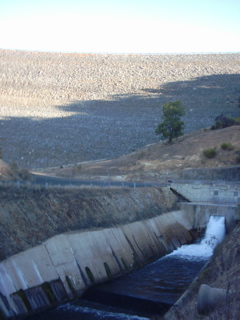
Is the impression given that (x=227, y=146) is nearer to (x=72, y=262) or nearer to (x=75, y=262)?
(x=75, y=262)

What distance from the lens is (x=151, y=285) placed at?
74.9ft

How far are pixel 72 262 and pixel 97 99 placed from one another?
254ft

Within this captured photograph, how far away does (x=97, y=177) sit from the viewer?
44.4 metres

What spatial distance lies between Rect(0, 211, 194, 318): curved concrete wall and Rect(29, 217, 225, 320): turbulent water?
21.9 inches

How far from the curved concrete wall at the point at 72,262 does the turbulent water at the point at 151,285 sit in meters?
0.56

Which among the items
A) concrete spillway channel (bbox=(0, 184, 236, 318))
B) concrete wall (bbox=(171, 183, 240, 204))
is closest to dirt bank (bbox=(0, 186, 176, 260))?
concrete spillway channel (bbox=(0, 184, 236, 318))

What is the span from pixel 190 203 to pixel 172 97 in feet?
203

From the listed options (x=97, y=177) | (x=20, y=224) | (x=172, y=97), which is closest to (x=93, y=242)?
(x=20, y=224)

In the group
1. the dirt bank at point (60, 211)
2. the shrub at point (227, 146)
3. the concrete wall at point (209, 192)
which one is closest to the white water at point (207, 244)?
the concrete wall at point (209, 192)

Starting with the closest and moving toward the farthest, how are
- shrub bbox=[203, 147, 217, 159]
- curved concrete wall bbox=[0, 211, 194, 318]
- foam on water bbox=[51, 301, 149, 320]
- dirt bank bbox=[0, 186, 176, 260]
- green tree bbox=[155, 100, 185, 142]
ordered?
curved concrete wall bbox=[0, 211, 194, 318], foam on water bbox=[51, 301, 149, 320], dirt bank bbox=[0, 186, 176, 260], shrub bbox=[203, 147, 217, 159], green tree bbox=[155, 100, 185, 142]

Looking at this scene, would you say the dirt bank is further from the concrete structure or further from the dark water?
the dark water

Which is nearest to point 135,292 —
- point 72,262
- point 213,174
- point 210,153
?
point 72,262

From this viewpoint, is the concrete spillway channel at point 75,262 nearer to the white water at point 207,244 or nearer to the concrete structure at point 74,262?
the concrete structure at point 74,262

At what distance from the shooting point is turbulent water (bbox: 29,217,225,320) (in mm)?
19141
